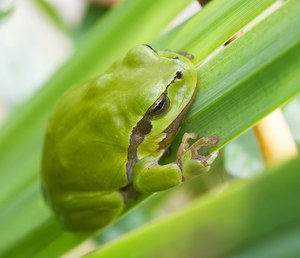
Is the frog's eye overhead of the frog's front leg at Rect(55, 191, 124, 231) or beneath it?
overhead

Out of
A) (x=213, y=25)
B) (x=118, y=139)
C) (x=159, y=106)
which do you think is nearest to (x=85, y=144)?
(x=118, y=139)

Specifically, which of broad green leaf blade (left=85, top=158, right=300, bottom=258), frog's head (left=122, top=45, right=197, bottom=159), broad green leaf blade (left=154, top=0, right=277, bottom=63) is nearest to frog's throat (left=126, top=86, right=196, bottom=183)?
frog's head (left=122, top=45, right=197, bottom=159)

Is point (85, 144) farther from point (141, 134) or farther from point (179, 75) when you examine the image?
point (179, 75)

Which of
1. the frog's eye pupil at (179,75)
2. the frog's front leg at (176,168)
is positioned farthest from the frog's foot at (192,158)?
the frog's eye pupil at (179,75)

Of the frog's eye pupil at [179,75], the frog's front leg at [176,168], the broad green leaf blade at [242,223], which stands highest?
the frog's eye pupil at [179,75]

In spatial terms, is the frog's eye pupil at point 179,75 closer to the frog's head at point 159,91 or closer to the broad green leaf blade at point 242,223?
the frog's head at point 159,91

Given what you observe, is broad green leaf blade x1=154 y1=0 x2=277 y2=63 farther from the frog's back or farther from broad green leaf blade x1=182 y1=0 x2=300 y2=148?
the frog's back

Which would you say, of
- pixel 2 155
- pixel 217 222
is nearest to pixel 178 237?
pixel 217 222
